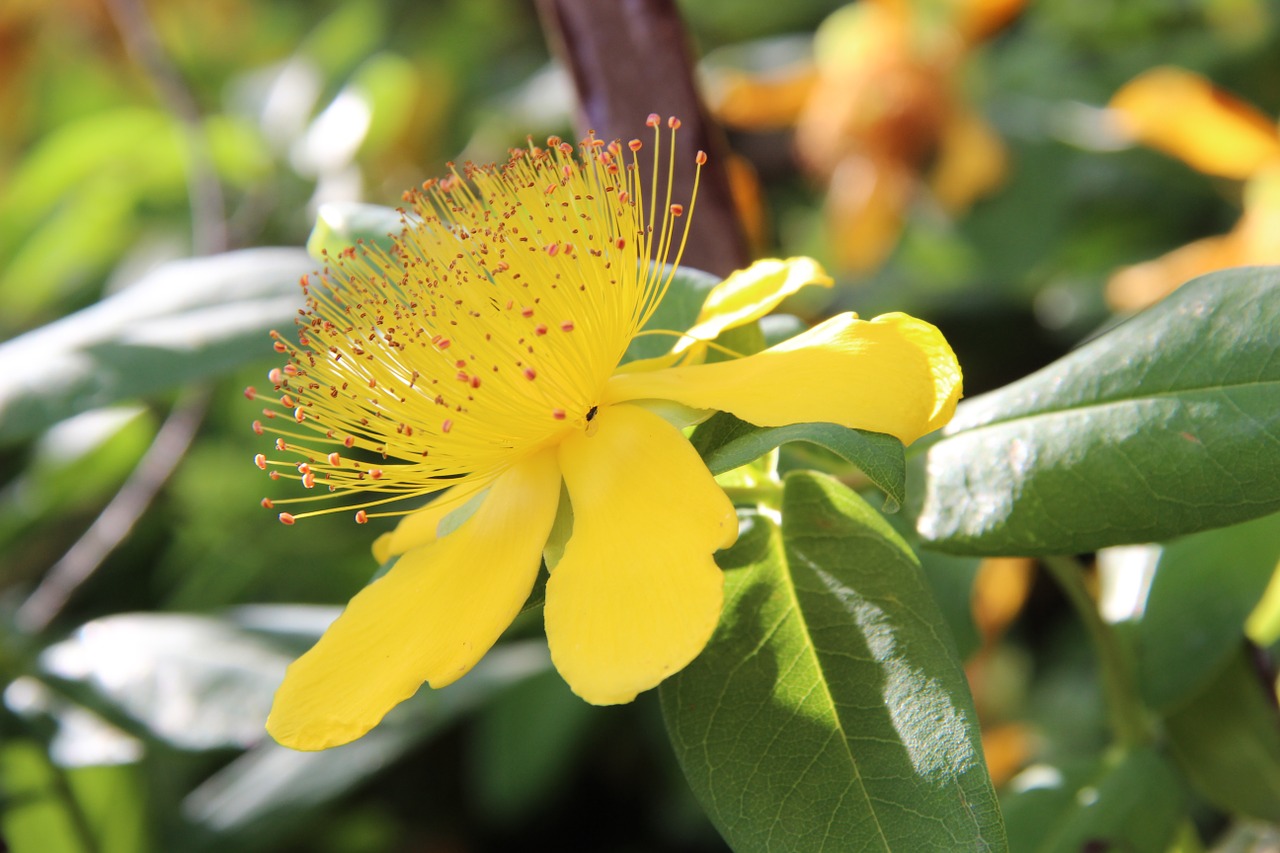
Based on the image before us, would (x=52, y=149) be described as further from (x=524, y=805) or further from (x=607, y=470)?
(x=607, y=470)

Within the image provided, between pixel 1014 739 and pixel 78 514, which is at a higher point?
pixel 78 514

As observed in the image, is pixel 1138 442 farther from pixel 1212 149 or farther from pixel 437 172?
pixel 437 172

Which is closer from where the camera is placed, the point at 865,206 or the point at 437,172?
the point at 865,206

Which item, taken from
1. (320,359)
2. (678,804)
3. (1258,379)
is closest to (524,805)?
(678,804)

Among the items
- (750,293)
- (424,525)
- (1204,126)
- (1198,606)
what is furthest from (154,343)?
(1204,126)

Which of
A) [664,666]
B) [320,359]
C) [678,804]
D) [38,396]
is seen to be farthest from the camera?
[678,804]

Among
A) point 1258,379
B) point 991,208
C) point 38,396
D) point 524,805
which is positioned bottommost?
point 524,805
